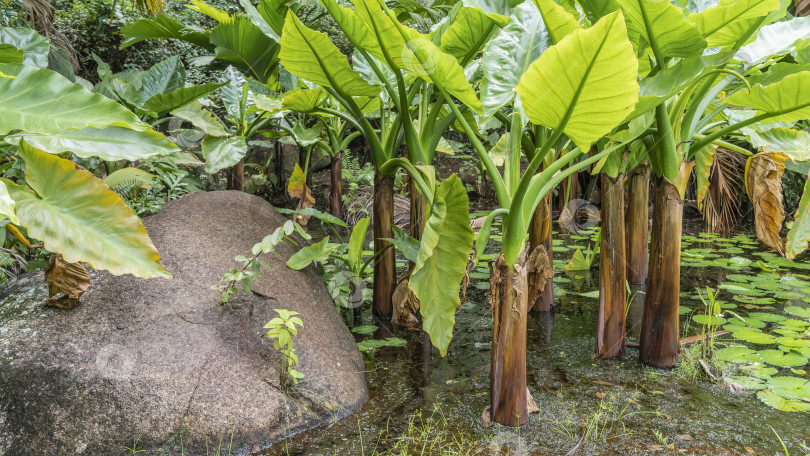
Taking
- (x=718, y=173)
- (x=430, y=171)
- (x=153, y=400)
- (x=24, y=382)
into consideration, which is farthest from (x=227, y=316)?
(x=718, y=173)

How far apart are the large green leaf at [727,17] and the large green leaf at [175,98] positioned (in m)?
2.06

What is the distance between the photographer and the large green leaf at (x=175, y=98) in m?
2.49

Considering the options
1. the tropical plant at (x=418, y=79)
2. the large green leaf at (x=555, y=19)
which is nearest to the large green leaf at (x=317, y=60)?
the tropical plant at (x=418, y=79)

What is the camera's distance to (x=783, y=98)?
1.55m

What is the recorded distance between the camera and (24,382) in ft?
4.88

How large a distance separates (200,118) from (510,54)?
191cm

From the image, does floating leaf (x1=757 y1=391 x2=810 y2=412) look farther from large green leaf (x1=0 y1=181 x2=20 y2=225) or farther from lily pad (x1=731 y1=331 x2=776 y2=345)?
large green leaf (x1=0 y1=181 x2=20 y2=225)

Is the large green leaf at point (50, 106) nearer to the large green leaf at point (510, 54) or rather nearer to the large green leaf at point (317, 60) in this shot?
the large green leaf at point (317, 60)

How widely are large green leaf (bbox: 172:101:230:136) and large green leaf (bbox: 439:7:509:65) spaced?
146 centimetres

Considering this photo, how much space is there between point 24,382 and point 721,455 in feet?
6.64

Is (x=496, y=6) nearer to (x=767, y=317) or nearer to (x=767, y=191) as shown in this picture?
(x=767, y=191)

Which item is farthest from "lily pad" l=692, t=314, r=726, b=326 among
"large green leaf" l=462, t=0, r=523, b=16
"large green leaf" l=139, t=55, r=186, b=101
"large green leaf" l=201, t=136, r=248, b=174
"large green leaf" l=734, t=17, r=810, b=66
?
"large green leaf" l=139, t=55, r=186, b=101

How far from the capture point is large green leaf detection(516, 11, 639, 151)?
1.15 m

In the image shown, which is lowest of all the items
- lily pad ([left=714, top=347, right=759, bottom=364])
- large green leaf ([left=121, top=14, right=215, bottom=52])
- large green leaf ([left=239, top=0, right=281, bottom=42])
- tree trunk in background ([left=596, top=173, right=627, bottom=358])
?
lily pad ([left=714, top=347, right=759, bottom=364])
